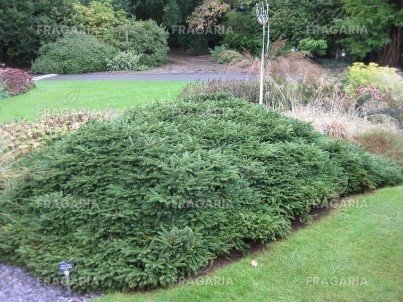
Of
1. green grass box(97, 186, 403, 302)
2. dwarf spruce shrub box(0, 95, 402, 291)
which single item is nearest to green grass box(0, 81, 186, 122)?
dwarf spruce shrub box(0, 95, 402, 291)

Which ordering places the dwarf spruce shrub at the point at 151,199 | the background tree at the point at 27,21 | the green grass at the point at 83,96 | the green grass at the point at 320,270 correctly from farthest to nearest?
the background tree at the point at 27,21 < the green grass at the point at 83,96 < the dwarf spruce shrub at the point at 151,199 < the green grass at the point at 320,270

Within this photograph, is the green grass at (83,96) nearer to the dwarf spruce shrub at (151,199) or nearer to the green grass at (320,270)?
the dwarf spruce shrub at (151,199)

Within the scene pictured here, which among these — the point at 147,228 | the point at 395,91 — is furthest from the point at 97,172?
the point at 395,91

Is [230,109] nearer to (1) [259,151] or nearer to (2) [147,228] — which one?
Answer: (1) [259,151]

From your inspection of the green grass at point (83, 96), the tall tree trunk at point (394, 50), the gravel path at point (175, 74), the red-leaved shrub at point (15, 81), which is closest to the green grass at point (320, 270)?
the green grass at point (83, 96)

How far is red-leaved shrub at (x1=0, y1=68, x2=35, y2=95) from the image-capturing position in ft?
49.7

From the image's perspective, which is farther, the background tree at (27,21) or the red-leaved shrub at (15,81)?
the background tree at (27,21)

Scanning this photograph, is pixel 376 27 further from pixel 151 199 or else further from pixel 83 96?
pixel 151 199

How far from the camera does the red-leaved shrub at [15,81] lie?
1516 centimetres

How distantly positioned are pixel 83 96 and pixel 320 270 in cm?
1031

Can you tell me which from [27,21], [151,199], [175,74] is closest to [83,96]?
[175,74]

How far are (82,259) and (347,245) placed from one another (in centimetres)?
254

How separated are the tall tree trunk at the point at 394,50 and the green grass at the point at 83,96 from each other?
11.5 meters

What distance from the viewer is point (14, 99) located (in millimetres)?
13750
